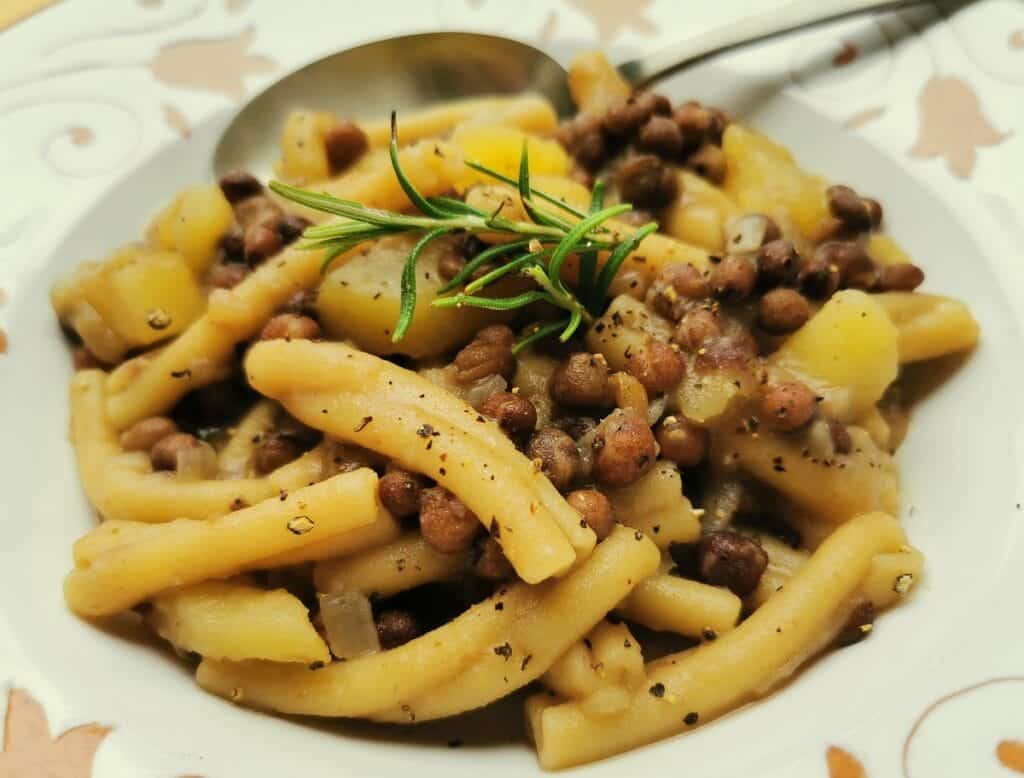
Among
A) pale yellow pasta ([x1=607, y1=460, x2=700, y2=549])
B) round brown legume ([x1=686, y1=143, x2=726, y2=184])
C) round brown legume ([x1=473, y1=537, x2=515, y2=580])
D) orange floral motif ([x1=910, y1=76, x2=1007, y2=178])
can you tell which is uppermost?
orange floral motif ([x1=910, y1=76, x2=1007, y2=178])

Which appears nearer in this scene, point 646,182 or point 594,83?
point 646,182

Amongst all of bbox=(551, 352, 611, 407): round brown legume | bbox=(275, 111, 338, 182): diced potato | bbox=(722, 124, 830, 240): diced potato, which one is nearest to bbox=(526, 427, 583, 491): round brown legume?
bbox=(551, 352, 611, 407): round brown legume

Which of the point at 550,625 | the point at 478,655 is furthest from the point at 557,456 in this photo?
the point at 478,655

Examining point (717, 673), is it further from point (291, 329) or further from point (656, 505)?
point (291, 329)

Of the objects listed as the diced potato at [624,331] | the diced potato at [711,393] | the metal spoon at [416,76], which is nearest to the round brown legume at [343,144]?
the metal spoon at [416,76]

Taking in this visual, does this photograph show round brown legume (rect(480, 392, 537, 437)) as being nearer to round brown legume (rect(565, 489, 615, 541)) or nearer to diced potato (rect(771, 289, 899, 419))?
round brown legume (rect(565, 489, 615, 541))

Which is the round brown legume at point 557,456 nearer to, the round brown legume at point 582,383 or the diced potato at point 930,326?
the round brown legume at point 582,383

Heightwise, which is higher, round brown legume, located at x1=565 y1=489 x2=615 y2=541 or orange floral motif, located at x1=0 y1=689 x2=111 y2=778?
round brown legume, located at x1=565 y1=489 x2=615 y2=541

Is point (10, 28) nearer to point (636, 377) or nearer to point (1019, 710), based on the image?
point (636, 377)
